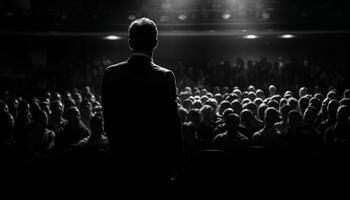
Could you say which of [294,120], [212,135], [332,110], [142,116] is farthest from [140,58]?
[332,110]

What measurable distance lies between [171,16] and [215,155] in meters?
14.9

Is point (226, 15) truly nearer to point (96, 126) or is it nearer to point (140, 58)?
point (96, 126)

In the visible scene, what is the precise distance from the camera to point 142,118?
2.27 meters

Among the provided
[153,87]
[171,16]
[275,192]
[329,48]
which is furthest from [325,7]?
[153,87]

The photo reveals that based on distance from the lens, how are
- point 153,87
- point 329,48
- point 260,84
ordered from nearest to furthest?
point 153,87 < point 260,84 < point 329,48

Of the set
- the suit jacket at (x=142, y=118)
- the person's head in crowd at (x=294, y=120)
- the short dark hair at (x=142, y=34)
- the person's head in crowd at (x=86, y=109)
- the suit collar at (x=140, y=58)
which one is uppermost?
the short dark hair at (x=142, y=34)

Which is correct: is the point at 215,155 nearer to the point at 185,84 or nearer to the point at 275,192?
the point at 275,192

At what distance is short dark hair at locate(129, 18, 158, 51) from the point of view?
2.35 m

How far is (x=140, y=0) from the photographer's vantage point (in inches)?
905

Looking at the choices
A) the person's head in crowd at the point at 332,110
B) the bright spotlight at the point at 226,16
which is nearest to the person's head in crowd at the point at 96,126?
the person's head in crowd at the point at 332,110

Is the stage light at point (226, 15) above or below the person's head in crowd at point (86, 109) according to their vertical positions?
above

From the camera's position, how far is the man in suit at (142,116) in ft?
7.30

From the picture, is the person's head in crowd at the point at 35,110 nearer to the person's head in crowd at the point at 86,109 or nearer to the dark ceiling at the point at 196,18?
the person's head in crowd at the point at 86,109

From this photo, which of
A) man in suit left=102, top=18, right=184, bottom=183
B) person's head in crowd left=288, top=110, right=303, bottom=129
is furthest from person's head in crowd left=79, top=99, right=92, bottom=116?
man in suit left=102, top=18, right=184, bottom=183
